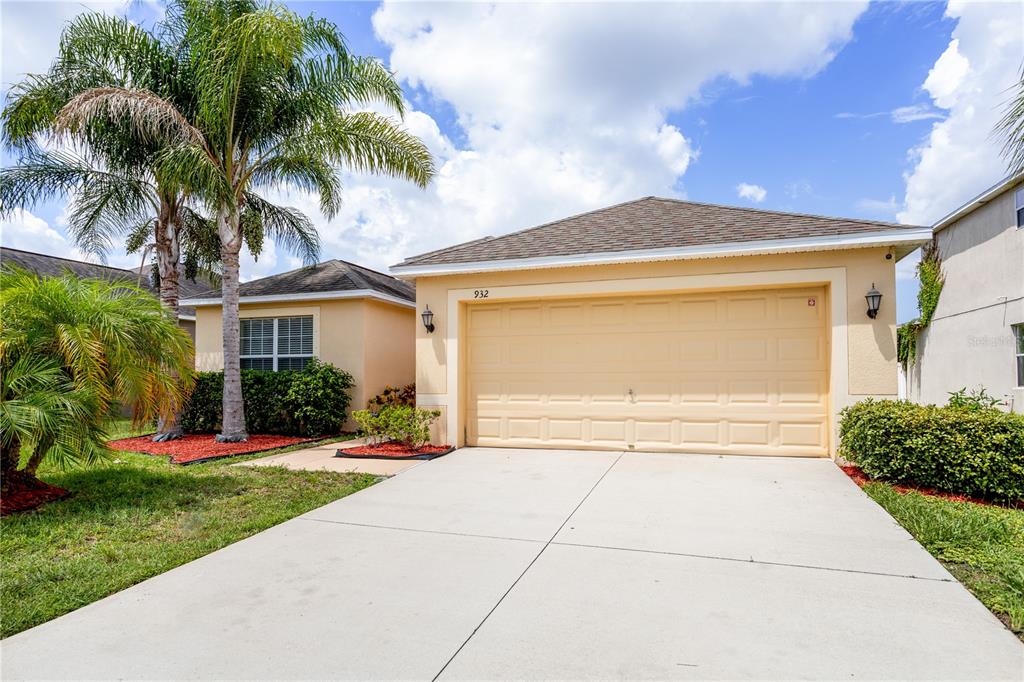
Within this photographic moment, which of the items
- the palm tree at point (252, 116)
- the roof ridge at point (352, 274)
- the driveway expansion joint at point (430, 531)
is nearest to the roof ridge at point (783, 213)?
the palm tree at point (252, 116)

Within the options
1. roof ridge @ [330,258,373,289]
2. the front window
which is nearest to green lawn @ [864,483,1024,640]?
the front window

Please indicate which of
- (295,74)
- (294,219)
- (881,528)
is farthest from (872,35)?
(294,219)

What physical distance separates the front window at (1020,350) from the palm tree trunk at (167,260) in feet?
58.7

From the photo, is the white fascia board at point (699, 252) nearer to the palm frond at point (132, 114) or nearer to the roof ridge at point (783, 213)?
the roof ridge at point (783, 213)

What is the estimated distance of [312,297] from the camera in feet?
36.9

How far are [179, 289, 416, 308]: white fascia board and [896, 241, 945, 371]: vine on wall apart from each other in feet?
45.5

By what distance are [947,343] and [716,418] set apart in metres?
10.9

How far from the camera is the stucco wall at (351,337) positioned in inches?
440

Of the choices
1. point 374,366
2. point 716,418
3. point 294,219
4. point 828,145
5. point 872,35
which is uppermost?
point 872,35

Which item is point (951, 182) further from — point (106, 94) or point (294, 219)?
point (106, 94)

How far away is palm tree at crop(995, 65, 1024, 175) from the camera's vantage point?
4.09 metres

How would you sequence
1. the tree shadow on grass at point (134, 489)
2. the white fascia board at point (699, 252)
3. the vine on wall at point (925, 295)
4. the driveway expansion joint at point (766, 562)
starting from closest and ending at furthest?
the driveway expansion joint at point (766, 562) < the tree shadow on grass at point (134, 489) < the white fascia board at point (699, 252) < the vine on wall at point (925, 295)

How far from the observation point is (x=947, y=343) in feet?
46.3

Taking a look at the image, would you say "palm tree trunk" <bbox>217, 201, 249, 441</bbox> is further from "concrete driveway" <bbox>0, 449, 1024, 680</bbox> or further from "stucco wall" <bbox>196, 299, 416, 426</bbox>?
"concrete driveway" <bbox>0, 449, 1024, 680</bbox>
